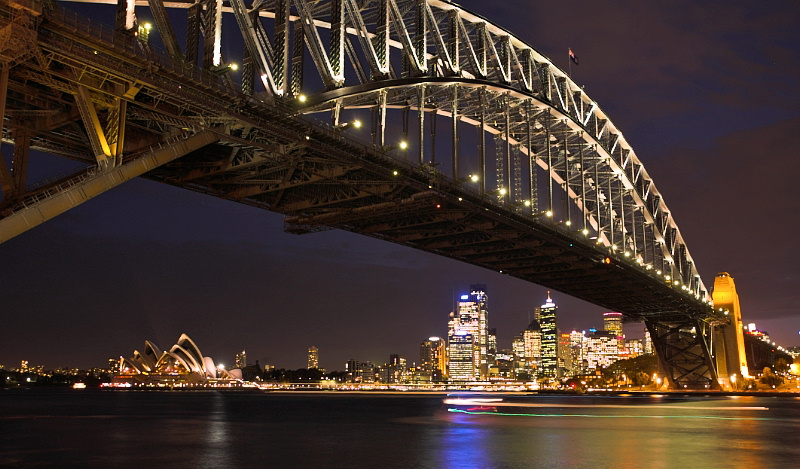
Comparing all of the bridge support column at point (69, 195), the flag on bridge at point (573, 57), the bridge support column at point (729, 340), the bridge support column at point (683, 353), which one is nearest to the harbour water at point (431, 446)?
the bridge support column at point (69, 195)

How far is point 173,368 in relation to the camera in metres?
168

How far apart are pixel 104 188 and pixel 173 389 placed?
156838mm

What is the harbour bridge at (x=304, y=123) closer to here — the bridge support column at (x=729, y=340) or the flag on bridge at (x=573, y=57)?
the flag on bridge at (x=573, y=57)

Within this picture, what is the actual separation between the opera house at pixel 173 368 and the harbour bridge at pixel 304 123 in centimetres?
9937

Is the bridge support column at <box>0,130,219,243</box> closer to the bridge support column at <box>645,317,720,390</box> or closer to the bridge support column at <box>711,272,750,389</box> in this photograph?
the bridge support column at <box>645,317,720,390</box>

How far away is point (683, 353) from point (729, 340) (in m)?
8.45

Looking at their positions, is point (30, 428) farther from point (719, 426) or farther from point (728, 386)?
point (728, 386)

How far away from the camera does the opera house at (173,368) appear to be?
153625 millimetres

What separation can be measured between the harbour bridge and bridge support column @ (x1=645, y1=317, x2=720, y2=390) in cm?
1827

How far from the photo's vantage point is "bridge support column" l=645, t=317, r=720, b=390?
→ 3580 inches

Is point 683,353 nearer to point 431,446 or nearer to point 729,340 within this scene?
point 729,340

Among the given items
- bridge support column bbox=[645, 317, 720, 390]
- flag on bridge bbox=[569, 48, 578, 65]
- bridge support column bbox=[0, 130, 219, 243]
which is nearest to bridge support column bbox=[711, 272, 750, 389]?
bridge support column bbox=[645, 317, 720, 390]

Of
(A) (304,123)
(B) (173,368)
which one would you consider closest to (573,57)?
(A) (304,123)

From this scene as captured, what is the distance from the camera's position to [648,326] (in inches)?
3629
